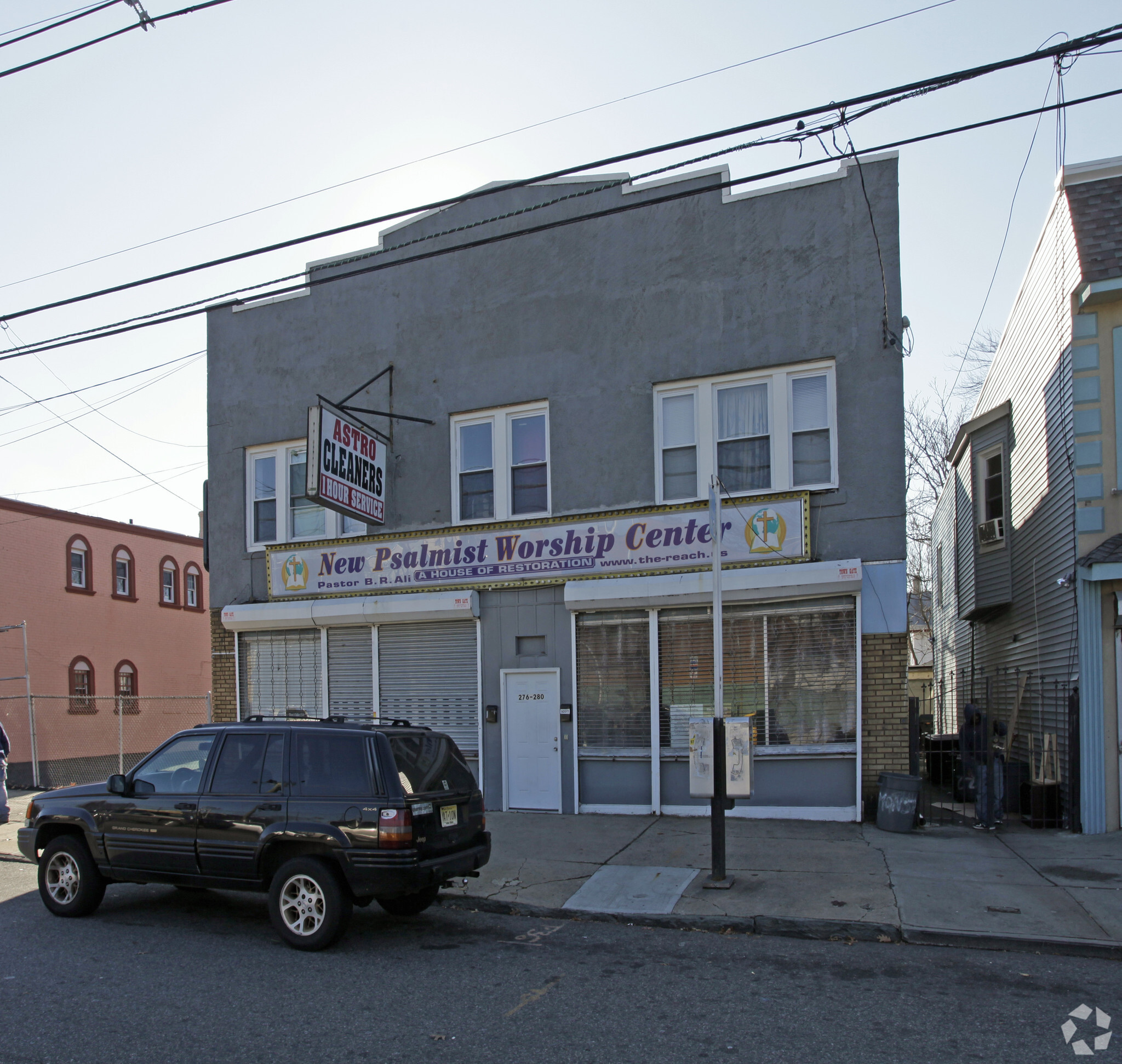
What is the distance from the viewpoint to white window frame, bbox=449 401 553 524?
13992 millimetres

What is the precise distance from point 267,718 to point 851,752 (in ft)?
23.3

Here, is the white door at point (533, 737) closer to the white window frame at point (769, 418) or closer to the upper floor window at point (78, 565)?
the white window frame at point (769, 418)

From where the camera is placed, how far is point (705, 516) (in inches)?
503

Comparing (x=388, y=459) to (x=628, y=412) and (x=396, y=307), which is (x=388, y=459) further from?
(x=628, y=412)

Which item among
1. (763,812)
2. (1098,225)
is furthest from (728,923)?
(1098,225)

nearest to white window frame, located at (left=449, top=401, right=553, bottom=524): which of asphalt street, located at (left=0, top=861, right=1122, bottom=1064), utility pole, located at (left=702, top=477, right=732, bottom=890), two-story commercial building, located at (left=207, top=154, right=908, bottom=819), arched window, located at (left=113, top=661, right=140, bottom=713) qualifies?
two-story commercial building, located at (left=207, top=154, right=908, bottom=819)

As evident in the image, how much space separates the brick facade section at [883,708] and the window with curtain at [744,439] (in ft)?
8.03

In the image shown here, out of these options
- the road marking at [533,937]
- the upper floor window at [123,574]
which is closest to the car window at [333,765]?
the road marking at [533,937]

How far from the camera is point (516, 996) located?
637 cm

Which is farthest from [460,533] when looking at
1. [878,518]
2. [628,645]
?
[878,518]

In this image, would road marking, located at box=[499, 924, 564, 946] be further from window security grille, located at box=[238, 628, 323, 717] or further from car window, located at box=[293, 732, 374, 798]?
window security grille, located at box=[238, 628, 323, 717]

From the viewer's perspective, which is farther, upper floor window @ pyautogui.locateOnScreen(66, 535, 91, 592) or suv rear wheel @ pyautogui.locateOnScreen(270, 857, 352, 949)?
upper floor window @ pyautogui.locateOnScreen(66, 535, 91, 592)

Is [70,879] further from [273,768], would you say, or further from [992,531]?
[992,531]

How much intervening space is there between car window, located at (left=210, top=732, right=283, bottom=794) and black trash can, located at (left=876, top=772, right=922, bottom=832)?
707cm
